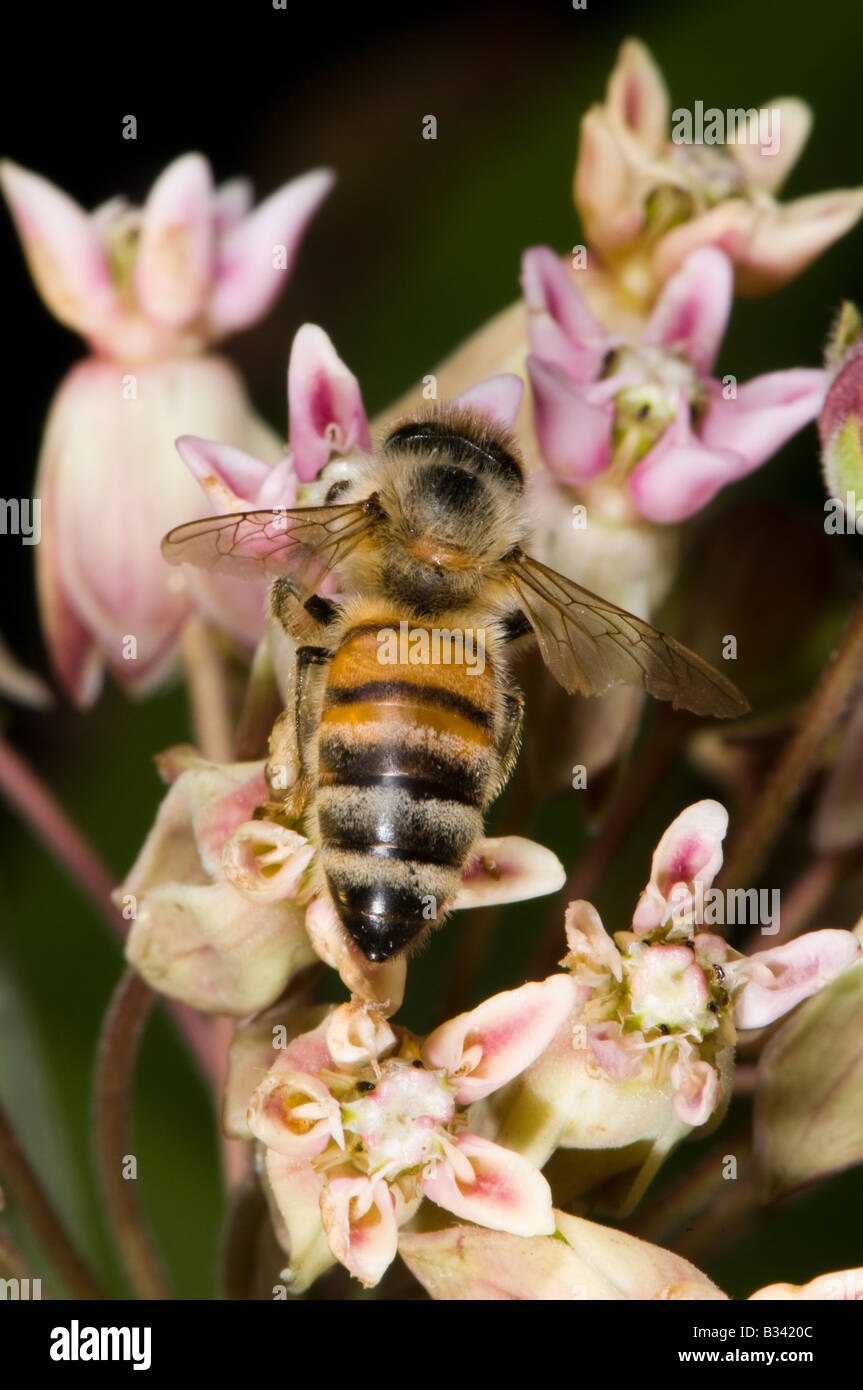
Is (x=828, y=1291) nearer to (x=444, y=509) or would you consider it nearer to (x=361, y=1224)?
(x=361, y=1224)

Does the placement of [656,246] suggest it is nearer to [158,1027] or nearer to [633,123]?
[633,123]

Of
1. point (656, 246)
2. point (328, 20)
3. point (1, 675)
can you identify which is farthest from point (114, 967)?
point (328, 20)

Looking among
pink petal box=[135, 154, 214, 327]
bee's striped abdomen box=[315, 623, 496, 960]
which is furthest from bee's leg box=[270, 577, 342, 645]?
pink petal box=[135, 154, 214, 327]

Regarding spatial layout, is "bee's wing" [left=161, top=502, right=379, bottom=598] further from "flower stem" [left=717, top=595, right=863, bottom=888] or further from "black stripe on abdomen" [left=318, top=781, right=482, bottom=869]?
"flower stem" [left=717, top=595, right=863, bottom=888]

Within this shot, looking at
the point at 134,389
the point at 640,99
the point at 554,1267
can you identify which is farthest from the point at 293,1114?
the point at 640,99
